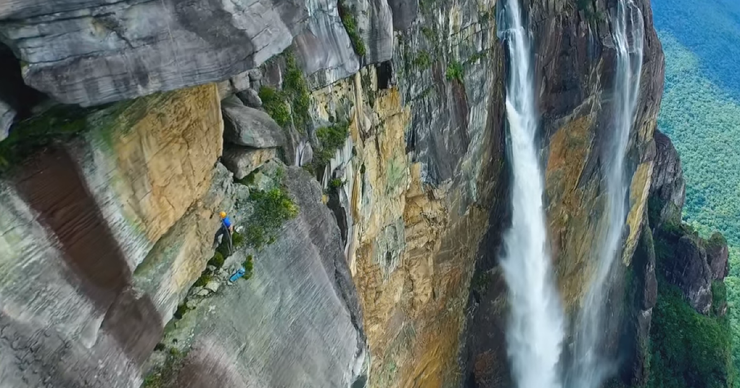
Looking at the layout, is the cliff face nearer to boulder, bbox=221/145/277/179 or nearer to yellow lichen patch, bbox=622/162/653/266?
boulder, bbox=221/145/277/179

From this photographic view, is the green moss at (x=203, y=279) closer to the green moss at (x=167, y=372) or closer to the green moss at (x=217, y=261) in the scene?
the green moss at (x=217, y=261)

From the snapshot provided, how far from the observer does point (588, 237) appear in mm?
26266

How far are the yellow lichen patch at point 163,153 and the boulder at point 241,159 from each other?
375 millimetres

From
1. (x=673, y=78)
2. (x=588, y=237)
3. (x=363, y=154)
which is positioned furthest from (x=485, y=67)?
(x=673, y=78)

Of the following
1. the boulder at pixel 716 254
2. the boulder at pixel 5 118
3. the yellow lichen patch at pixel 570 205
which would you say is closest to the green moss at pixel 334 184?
the boulder at pixel 5 118

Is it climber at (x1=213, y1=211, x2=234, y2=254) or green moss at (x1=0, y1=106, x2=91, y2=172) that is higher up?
green moss at (x1=0, y1=106, x2=91, y2=172)

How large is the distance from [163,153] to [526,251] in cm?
1905

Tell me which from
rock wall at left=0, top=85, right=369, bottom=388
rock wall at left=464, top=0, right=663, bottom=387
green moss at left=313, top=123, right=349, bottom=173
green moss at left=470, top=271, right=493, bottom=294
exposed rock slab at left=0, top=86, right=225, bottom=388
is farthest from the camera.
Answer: rock wall at left=464, top=0, right=663, bottom=387

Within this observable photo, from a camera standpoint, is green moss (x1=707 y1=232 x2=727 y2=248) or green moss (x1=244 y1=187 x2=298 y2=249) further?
green moss (x1=707 y1=232 x2=727 y2=248)

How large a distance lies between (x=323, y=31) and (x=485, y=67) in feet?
28.7

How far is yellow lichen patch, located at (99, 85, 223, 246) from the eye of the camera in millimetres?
6227

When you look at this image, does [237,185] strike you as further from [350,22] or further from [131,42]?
[350,22]

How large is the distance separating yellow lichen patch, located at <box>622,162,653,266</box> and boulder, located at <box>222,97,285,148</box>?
24823 mm

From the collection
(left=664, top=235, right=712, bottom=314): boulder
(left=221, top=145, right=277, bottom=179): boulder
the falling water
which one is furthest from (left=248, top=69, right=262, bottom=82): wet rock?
(left=664, top=235, right=712, bottom=314): boulder
